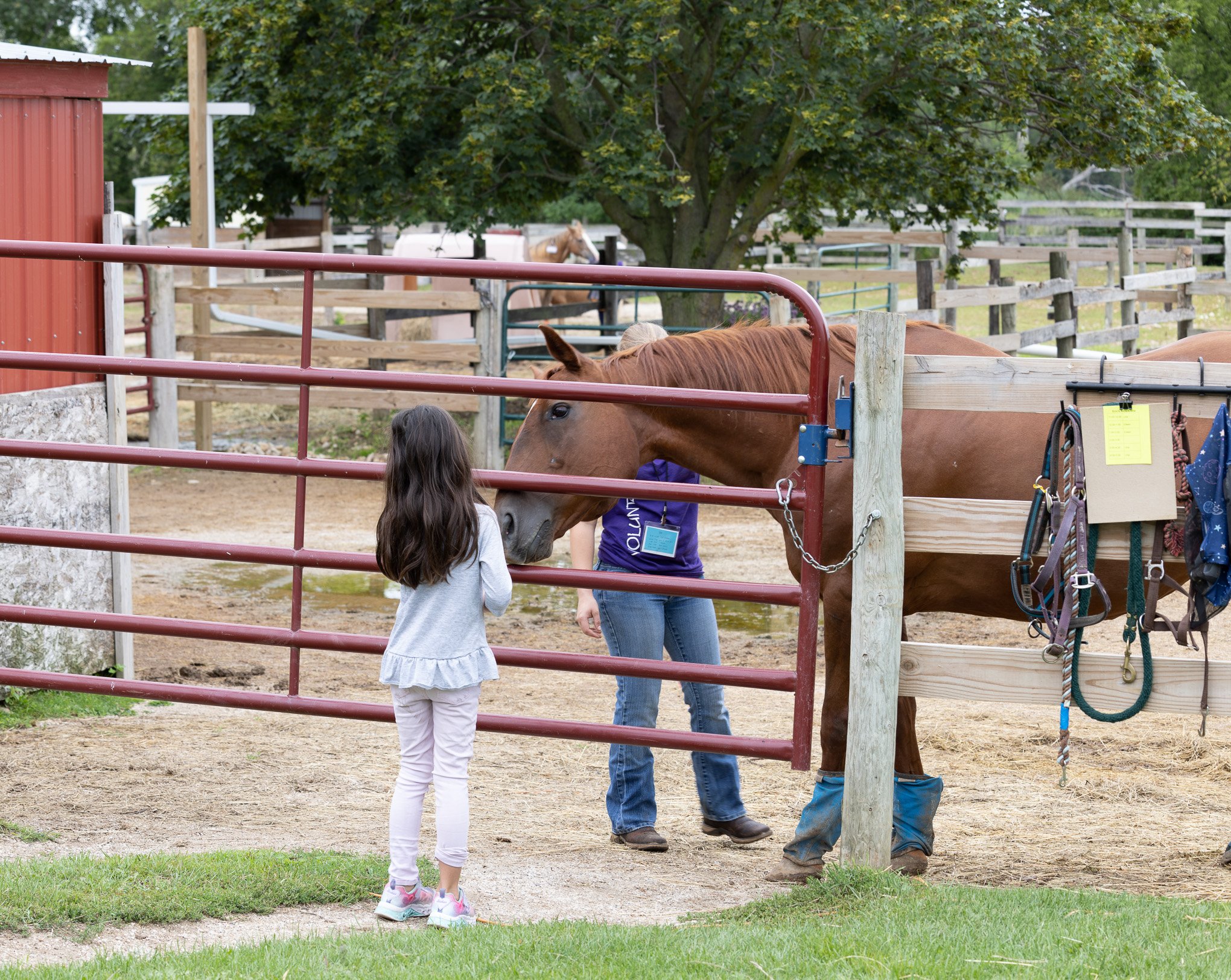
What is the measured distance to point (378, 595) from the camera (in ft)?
26.8

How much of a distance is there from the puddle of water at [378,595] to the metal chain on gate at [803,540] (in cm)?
399

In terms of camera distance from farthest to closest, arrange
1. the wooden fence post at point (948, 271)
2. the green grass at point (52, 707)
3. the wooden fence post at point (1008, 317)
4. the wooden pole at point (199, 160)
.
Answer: the wooden fence post at point (1008, 317) < the wooden fence post at point (948, 271) < the wooden pole at point (199, 160) < the green grass at point (52, 707)

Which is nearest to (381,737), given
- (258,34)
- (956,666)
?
(956,666)

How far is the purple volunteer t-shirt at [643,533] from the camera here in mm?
4141

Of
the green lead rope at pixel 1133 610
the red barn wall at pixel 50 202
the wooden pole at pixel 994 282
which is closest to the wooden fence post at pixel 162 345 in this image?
the red barn wall at pixel 50 202

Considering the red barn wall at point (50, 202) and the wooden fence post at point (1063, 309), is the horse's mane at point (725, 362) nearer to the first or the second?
the red barn wall at point (50, 202)

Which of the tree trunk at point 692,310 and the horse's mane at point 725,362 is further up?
the tree trunk at point 692,310

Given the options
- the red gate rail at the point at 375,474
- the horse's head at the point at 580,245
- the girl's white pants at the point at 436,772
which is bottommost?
the girl's white pants at the point at 436,772

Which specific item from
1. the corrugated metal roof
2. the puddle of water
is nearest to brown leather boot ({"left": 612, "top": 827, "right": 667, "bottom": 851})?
the puddle of water

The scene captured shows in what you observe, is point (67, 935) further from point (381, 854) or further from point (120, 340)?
point (120, 340)

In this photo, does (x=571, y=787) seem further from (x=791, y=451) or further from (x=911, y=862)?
(x=791, y=451)

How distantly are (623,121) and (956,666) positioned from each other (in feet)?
27.1

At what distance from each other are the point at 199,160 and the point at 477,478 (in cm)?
908

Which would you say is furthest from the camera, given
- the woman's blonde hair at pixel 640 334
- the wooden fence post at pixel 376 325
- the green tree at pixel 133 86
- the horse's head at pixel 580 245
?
the green tree at pixel 133 86
